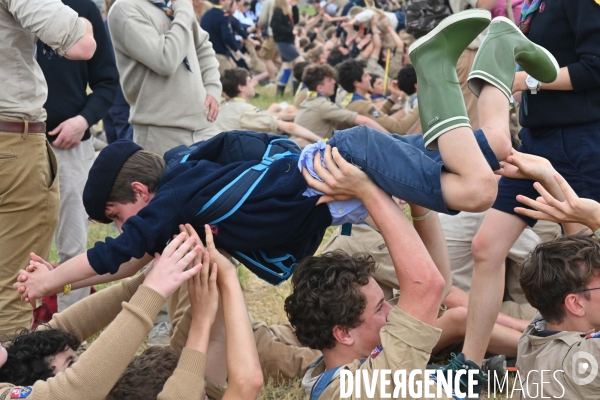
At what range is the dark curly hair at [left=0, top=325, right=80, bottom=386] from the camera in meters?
2.89

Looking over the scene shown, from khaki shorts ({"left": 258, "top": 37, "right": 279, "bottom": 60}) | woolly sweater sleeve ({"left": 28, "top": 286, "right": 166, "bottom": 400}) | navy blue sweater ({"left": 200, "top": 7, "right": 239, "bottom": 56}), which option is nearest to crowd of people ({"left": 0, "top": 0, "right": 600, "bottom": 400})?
woolly sweater sleeve ({"left": 28, "top": 286, "right": 166, "bottom": 400})

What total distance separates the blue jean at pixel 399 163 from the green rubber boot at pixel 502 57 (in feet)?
0.77

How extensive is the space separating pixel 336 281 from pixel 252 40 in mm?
15054

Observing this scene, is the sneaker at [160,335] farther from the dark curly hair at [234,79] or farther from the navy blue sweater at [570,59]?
the dark curly hair at [234,79]

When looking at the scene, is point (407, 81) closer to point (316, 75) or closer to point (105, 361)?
point (316, 75)

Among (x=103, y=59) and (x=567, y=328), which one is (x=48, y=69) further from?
(x=567, y=328)

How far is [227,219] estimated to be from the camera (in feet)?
10.1

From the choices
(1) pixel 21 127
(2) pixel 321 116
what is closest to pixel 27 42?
(1) pixel 21 127

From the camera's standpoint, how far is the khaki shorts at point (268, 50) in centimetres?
1655

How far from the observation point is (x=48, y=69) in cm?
475

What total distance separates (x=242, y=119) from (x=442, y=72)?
15.3 ft

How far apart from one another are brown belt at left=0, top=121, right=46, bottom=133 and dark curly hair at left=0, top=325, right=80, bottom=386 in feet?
3.83

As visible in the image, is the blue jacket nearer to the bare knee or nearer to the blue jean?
the blue jean

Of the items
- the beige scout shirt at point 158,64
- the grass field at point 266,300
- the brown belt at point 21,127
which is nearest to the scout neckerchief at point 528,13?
the grass field at point 266,300
